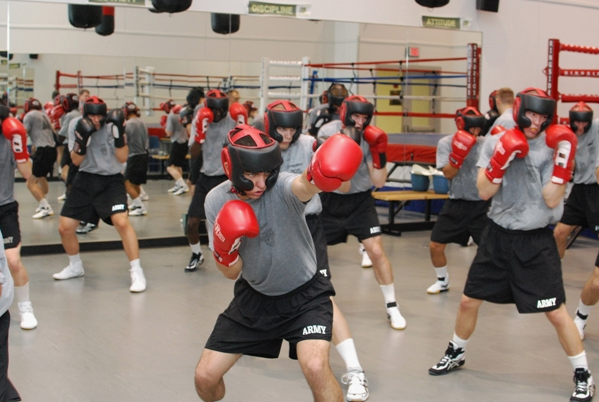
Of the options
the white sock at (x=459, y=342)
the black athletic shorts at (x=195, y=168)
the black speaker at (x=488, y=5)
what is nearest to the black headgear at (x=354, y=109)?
the white sock at (x=459, y=342)

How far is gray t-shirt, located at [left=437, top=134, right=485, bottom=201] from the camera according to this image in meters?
4.89

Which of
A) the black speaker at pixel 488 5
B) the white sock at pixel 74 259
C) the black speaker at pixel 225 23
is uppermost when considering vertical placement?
the black speaker at pixel 488 5

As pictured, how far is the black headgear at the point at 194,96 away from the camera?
697 cm

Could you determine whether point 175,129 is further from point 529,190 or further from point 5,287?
point 5,287

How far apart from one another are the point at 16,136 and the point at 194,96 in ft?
9.79

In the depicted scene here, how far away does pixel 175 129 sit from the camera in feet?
23.7

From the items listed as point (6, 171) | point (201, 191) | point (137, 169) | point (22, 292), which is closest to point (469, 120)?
point (201, 191)

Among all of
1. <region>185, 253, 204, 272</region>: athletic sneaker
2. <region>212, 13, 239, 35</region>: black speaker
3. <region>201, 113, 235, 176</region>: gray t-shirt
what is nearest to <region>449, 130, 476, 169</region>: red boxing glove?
<region>201, 113, 235, 176</region>: gray t-shirt

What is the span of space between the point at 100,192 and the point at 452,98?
4815mm

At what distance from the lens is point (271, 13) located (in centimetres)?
702

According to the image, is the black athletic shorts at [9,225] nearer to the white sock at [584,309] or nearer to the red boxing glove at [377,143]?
the red boxing glove at [377,143]

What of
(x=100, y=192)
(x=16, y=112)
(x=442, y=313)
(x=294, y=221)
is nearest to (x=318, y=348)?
(x=294, y=221)

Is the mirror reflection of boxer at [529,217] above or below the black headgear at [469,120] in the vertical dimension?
below

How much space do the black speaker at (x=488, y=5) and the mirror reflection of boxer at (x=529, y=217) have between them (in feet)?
16.7
